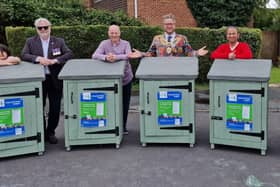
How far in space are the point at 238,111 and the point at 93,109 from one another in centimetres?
186

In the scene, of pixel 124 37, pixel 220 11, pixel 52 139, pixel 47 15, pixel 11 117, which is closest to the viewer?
pixel 11 117

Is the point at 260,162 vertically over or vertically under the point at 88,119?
under

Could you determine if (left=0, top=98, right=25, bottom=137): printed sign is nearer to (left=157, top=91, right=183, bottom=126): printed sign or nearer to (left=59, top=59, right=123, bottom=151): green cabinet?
(left=59, top=59, right=123, bottom=151): green cabinet

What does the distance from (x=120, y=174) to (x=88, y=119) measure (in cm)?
112

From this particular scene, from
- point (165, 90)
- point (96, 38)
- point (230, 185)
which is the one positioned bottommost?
point (230, 185)

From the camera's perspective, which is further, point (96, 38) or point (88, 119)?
point (96, 38)

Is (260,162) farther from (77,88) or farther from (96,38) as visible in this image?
(96,38)

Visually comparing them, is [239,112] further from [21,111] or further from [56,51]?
[21,111]

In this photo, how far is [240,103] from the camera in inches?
190

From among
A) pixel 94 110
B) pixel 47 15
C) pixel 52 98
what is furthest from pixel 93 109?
pixel 47 15

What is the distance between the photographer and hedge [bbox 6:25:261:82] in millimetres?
9477

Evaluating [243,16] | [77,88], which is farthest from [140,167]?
[243,16]

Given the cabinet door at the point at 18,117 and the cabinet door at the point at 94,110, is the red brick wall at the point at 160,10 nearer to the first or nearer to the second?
the cabinet door at the point at 94,110

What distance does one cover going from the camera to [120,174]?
4156mm
